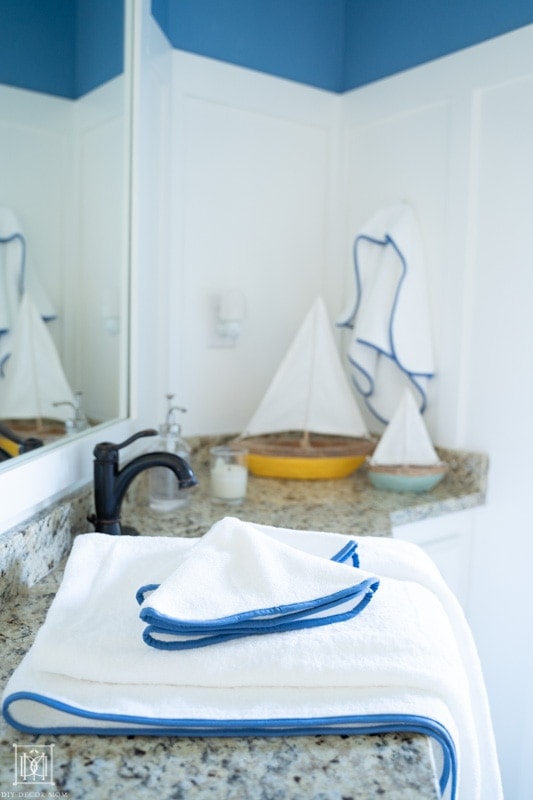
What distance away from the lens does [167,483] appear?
1.62 m

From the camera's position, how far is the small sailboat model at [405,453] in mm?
1852

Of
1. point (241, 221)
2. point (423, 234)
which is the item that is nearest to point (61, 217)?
point (241, 221)

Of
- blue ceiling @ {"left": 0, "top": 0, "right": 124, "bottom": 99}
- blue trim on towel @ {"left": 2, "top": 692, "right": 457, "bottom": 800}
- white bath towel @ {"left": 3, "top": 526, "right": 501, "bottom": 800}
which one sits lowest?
blue trim on towel @ {"left": 2, "top": 692, "right": 457, "bottom": 800}

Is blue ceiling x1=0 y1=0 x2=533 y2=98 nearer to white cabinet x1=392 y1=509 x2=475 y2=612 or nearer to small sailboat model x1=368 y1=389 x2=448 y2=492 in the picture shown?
small sailboat model x1=368 y1=389 x2=448 y2=492

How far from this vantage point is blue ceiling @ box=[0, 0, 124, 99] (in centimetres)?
116

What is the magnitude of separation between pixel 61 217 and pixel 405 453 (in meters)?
1.04

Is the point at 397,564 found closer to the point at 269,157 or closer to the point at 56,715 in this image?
the point at 56,715

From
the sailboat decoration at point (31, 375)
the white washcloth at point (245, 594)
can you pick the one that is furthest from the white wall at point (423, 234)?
the white washcloth at point (245, 594)

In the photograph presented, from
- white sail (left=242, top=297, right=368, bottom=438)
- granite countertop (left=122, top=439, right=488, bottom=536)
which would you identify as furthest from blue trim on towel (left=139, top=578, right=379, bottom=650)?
white sail (left=242, top=297, right=368, bottom=438)

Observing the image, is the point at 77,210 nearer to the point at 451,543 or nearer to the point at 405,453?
the point at 405,453

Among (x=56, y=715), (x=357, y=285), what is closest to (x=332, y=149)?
(x=357, y=285)

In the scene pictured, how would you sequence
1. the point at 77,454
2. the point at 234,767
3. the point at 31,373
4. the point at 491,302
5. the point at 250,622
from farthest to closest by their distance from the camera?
the point at 491,302, the point at 77,454, the point at 31,373, the point at 250,622, the point at 234,767

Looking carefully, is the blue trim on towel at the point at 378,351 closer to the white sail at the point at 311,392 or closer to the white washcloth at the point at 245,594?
the white sail at the point at 311,392

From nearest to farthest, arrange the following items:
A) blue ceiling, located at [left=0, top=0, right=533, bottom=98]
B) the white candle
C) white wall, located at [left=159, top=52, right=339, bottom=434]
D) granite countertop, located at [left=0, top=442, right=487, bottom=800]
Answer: granite countertop, located at [left=0, top=442, right=487, bottom=800] → blue ceiling, located at [left=0, top=0, right=533, bottom=98] → the white candle → white wall, located at [left=159, top=52, right=339, bottom=434]
